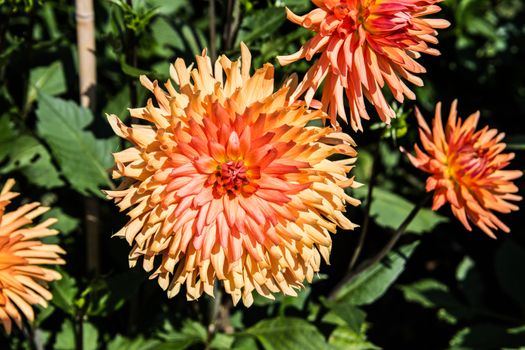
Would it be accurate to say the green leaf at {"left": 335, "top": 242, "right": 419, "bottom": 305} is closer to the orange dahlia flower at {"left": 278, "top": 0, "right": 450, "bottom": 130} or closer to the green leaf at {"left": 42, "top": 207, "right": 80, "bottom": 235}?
the orange dahlia flower at {"left": 278, "top": 0, "right": 450, "bottom": 130}

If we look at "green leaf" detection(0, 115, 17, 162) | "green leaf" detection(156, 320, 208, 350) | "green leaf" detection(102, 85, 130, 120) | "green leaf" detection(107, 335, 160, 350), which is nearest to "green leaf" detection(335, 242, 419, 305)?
"green leaf" detection(156, 320, 208, 350)

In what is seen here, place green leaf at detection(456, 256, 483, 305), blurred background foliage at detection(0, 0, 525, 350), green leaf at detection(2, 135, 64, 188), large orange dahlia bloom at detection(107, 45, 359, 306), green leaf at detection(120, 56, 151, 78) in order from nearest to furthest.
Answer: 1. large orange dahlia bloom at detection(107, 45, 359, 306)
2. green leaf at detection(120, 56, 151, 78)
3. blurred background foliage at detection(0, 0, 525, 350)
4. green leaf at detection(2, 135, 64, 188)
5. green leaf at detection(456, 256, 483, 305)

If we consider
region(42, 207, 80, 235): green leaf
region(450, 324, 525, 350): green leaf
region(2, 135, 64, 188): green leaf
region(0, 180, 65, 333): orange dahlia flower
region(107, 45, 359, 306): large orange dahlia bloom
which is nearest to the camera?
region(107, 45, 359, 306): large orange dahlia bloom

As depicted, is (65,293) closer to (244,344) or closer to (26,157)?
(26,157)

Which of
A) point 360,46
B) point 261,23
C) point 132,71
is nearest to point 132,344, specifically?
point 132,71

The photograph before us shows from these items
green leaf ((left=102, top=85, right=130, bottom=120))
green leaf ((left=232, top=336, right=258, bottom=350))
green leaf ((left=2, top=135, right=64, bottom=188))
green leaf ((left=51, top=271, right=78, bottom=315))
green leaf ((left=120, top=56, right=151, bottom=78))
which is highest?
green leaf ((left=120, top=56, right=151, bottom=78))

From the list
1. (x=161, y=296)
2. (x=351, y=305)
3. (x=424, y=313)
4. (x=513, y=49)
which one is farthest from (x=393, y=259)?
(x=513, y=49)

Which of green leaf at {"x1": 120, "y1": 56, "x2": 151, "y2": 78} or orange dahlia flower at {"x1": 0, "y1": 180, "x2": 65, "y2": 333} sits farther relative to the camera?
green leaf at {"x1": 120, "y1": 56, "x2": 151, "y2": 78}
